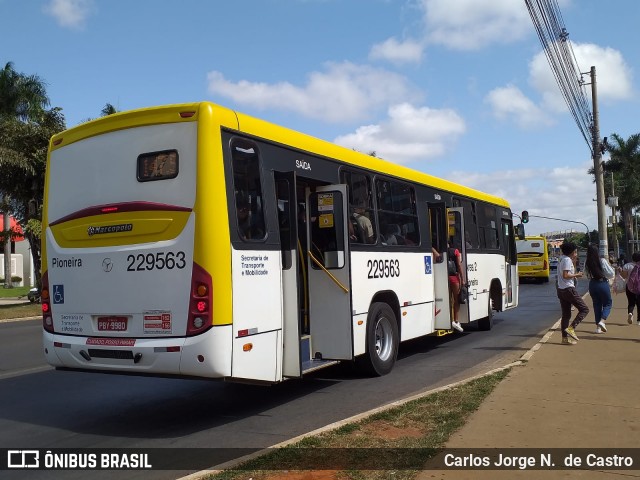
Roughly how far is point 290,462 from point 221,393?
355cm

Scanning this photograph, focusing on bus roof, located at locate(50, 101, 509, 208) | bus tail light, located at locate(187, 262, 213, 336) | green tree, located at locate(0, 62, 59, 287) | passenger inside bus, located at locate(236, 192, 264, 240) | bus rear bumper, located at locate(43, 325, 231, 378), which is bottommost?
bus rear bumper, located at locate(43, 325, 231, 378)

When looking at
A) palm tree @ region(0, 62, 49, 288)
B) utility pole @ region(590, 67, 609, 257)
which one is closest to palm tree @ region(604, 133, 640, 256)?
utility pole @ region(590, 67, 609, 257)

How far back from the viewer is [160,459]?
17.8ft

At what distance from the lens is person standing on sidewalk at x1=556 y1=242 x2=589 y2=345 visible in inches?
416

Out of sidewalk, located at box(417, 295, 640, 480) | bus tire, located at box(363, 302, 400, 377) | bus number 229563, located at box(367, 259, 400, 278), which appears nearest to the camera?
sidewalk, located at box(417, 295, 640, 480)

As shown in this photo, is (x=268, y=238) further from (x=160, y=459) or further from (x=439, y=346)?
(x=439, y=346)

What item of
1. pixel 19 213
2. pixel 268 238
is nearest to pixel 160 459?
pixel 268 238

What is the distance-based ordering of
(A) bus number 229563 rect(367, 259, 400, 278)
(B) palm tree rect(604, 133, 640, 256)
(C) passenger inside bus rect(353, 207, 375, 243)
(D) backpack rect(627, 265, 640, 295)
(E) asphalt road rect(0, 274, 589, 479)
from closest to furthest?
(E) asphalt road rect(0, 274, 589, 479) < (C) passenger inside bus rect(353, 207, 375, 243) < (A) bus number 229563 rect(367, 259, 400, 278) < (D) backpack rect(627, 265, 640, 295) < (B) palm tree rect(604, 133, 640, 256)

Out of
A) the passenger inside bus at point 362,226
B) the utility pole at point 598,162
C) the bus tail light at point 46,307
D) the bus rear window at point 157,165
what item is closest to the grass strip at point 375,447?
the passenger inside bus at point 362,226

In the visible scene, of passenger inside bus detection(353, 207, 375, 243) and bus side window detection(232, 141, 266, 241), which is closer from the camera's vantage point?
bus side window detection(232, 141, 266, 241)

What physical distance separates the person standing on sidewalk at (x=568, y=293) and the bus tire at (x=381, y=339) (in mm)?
3315

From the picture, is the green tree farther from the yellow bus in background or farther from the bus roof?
the yellow bus in background

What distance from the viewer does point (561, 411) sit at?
6.21 metres

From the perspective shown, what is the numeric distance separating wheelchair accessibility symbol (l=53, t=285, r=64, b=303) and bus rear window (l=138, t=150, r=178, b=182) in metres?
1.60
